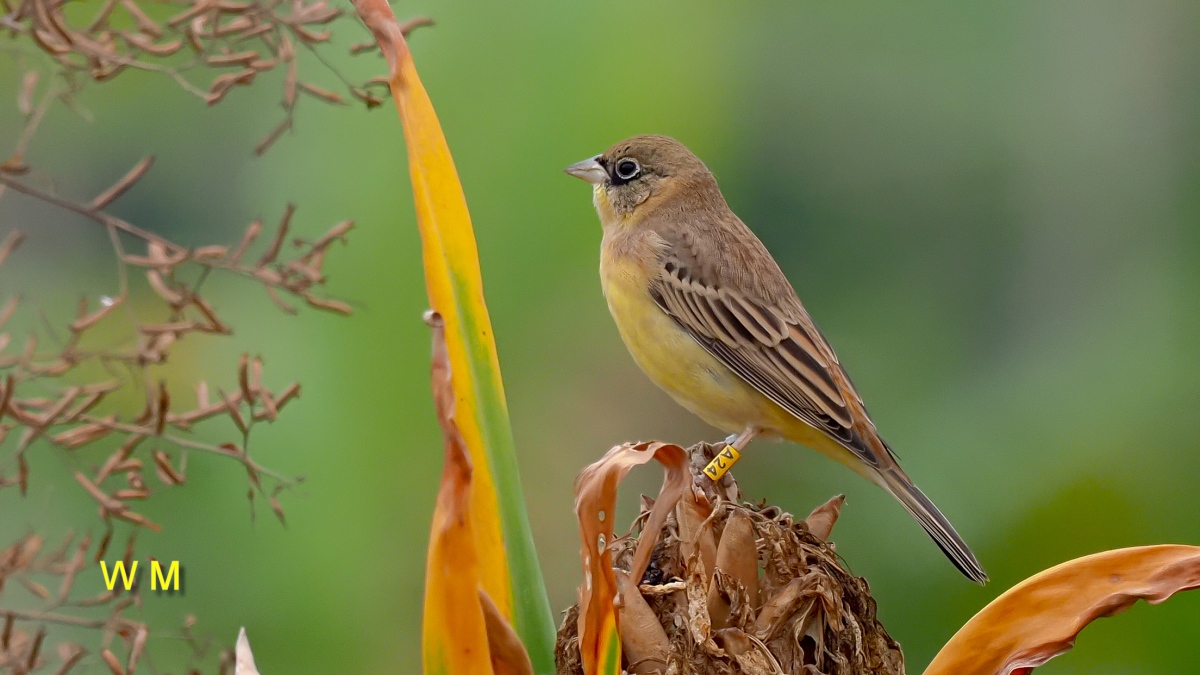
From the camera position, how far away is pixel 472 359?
5.76 feet

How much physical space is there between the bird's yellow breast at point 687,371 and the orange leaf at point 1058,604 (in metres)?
1.30

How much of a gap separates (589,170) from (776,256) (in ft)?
2.98

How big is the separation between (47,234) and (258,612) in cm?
110

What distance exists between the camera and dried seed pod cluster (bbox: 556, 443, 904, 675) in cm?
171

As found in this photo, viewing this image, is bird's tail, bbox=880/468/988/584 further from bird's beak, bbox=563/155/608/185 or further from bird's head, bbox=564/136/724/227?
bird's beak, bbox=563/155/608/185

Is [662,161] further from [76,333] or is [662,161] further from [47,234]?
[76,333]

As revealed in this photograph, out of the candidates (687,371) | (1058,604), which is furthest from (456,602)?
(687,371)

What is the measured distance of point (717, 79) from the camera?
11.4 feet

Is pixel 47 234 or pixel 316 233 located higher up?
pixel 47 234

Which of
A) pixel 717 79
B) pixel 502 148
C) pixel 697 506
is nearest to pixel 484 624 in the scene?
pixel 697 506

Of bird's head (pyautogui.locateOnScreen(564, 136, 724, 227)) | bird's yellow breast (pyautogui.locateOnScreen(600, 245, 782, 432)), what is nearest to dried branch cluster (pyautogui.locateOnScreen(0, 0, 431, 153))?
bird's yellow breast (pyautogui.locateOnScreen(600, 245, 782, 432))

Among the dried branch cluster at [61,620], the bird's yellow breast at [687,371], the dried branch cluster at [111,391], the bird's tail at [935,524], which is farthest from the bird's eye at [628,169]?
the dried branch cluster at [61,620]

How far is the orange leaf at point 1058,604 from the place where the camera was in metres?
1.66

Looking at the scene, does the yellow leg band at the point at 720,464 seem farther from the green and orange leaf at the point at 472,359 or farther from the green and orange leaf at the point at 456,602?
the green and orange leaf at the point at 456,602
